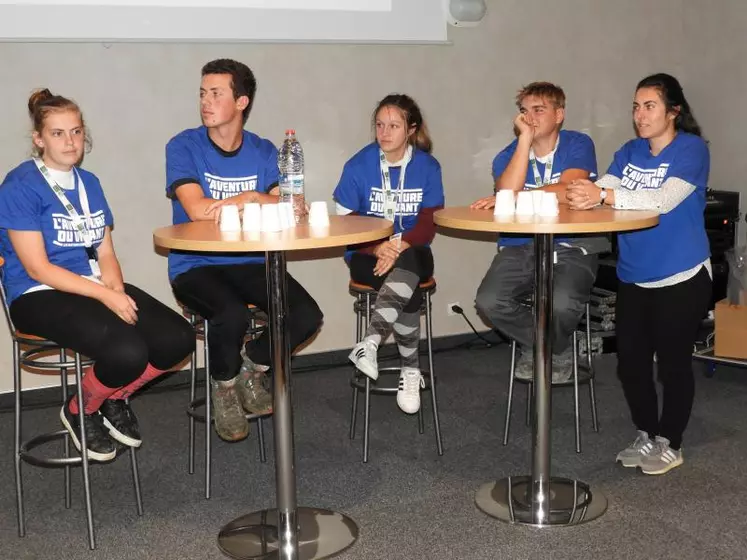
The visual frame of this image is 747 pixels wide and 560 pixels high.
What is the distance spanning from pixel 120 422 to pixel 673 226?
6.16 ft

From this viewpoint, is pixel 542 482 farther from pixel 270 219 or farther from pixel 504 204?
pixel 270 219

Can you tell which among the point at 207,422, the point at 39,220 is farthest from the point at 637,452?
the point at 39,220

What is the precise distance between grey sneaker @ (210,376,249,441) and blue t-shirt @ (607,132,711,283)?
138 centimetres

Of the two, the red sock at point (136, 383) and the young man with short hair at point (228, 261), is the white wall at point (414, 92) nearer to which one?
the young man with short hair at point (228, 261)

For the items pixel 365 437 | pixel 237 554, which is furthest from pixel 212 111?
pixel 237 554

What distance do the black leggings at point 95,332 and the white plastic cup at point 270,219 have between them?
0.58 meters

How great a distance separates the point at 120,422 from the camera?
2.79 meters

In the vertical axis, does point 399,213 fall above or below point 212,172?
below

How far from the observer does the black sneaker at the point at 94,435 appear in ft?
8.88

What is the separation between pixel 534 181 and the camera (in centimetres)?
356

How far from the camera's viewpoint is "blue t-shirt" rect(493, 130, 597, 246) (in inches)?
138

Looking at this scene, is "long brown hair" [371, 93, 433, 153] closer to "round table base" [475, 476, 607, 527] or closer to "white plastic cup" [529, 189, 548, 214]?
"white plastic cup" [529, 189, 548, 214]

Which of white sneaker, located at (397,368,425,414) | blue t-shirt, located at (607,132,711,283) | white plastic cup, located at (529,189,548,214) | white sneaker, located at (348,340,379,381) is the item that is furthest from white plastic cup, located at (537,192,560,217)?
white sneaker, located at (397,368,425,414)

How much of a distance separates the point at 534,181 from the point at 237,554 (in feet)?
6.09
